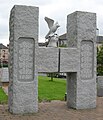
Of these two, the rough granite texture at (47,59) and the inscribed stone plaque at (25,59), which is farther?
the rough granite texture at (47,59)

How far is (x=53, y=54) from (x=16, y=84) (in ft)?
6.05

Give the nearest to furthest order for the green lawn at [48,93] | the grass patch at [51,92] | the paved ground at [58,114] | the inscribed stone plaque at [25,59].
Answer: the paved ground at [58,114], the inscribed stone plaque at [25,59], the green lawn at [48,93], the grass patch at [51,92]

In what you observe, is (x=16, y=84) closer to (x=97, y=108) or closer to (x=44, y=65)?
(x=44, y=65)

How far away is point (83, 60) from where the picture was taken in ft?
37.4

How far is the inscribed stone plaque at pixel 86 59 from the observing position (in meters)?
11.4

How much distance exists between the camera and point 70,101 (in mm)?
11656

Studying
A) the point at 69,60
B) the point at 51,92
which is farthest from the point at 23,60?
the point at 51,92

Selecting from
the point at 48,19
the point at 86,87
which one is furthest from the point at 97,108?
the point at 48,19

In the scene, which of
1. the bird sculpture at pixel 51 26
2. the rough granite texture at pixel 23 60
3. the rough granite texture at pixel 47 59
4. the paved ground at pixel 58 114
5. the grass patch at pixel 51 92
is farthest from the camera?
the grass patch at pixel 51 92

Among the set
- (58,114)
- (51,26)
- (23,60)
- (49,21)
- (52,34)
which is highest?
(49,21)

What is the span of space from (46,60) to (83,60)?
1623 millimetres

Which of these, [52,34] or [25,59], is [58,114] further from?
[52,34]

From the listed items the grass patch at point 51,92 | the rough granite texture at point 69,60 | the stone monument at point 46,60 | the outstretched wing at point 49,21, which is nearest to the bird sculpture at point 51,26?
the outstretched wing at point 49,21

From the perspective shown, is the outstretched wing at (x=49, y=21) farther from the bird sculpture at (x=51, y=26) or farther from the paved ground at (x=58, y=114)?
the paved ground at (x=58, y=114)
